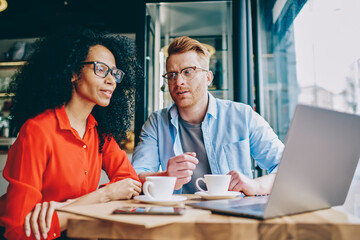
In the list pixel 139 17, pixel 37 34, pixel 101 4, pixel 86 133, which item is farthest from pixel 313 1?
pixel 37 34

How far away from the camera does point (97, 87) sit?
1.19m

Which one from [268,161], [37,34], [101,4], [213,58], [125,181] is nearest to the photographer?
[125,181]

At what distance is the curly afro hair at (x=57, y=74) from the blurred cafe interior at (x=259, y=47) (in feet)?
0.58

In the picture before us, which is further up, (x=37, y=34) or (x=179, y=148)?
(x=37, y=34)

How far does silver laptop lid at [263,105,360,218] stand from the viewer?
0.56 m

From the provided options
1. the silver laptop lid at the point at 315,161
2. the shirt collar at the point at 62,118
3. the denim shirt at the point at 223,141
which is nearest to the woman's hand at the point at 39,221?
the shirt collar at the point at 62,118

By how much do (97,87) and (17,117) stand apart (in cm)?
40

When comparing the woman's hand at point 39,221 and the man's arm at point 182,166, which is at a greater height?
the man's arm at point 182,166

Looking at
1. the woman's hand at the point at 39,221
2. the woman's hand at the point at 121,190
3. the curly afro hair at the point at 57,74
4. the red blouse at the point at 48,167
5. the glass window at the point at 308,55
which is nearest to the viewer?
the woman's hand at the point at 39,221

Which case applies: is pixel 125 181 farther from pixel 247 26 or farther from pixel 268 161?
pixel 247 26

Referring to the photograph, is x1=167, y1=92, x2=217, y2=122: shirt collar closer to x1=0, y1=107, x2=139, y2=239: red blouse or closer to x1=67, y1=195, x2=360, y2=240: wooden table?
x1=0, y1=107, x2=139, y2=239: red blouse

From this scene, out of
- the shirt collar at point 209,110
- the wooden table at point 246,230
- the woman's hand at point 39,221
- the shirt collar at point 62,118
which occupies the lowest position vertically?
the woman's hand at point 39,221

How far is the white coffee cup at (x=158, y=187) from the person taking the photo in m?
0.82

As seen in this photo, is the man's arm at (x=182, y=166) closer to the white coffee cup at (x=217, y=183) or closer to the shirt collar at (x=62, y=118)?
the white coffee cup at (x=217, y=183)
